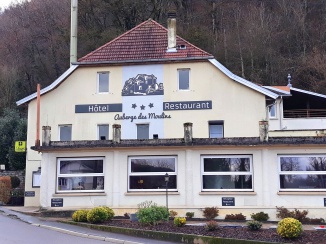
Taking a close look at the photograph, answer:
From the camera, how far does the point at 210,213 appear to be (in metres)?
21.3

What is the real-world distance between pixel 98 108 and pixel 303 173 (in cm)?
1280

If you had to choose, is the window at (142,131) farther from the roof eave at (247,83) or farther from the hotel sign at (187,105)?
the roof eave at (247,83)

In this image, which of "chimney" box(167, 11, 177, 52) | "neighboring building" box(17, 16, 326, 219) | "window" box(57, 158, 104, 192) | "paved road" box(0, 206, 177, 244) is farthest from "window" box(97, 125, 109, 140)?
"paved road" box(0, 206, 177, 244)

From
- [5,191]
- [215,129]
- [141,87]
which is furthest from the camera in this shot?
[5,191]

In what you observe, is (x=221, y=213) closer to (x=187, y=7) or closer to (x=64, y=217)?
(x=64, y=217)

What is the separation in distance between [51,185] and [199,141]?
7207mm

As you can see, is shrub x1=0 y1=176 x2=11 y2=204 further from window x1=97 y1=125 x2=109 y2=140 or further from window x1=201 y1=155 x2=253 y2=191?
window x1=201 y1=155 x2=253 y2=191

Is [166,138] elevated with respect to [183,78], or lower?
lower

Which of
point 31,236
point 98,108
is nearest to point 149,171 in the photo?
point 31,236

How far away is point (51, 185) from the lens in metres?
22.7

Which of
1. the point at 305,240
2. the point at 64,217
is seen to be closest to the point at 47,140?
the point at 64,217

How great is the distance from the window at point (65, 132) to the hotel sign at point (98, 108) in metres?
1.26

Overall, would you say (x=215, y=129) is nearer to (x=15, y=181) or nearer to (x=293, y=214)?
(x=293, y=214)

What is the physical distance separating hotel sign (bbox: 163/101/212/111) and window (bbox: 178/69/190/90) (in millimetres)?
969
